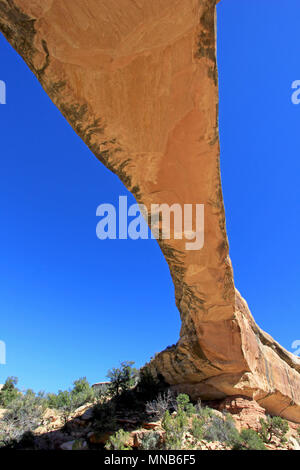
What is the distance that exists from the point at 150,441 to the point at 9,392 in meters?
7.17

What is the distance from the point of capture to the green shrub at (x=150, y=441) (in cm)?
→ 451

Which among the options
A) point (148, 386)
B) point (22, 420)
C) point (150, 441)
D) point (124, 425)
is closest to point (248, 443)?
point (150, 441)

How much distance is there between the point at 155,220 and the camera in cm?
530

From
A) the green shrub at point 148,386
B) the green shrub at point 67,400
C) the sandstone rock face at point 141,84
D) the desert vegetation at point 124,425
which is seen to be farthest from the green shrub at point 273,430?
the green shrub at point 67,400

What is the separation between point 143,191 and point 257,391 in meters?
8.03

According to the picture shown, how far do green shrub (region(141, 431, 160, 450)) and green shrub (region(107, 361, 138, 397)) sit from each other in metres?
3.88

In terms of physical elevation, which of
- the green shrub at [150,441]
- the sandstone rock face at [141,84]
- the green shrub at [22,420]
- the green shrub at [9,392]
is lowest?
the green shrub at [9,392]

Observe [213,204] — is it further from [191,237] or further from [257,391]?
[257,391]

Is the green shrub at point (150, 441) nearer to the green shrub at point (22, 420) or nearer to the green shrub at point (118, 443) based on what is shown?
the green shrub at point (118, 443)

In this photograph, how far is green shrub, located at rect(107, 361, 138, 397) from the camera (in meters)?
8.55

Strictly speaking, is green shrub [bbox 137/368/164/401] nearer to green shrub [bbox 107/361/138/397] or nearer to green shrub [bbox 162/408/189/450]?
green shrub [bbox 107/361/138/397]

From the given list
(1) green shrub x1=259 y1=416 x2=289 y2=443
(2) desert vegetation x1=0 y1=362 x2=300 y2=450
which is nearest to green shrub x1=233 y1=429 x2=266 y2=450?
(2) desert vegetation x1=0 y1=362 x2=300 y2=450

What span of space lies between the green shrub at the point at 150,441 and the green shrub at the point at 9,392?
633 cm
